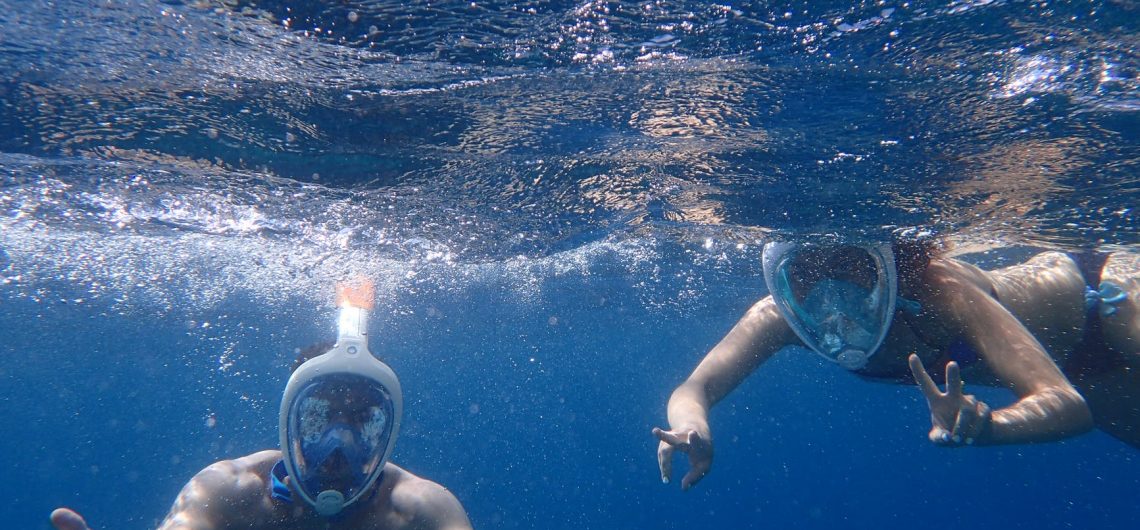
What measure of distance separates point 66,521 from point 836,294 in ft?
19.7

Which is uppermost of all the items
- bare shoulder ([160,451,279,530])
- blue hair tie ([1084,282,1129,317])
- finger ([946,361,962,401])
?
blue hair tie ([1084,282,1129,317])

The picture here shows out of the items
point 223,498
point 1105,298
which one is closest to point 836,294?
point 1105,298

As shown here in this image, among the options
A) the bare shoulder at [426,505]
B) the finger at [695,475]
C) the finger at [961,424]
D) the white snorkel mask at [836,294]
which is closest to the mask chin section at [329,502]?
the bare shoulder at [426,505]

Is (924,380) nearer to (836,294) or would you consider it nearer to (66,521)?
(836,294)

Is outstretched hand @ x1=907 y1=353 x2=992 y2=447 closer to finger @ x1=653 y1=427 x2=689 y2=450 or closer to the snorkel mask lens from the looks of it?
finger @ x1=653 y1=427 x2=689 y2=450

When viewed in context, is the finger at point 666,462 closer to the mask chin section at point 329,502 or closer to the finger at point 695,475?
the finger at point 695,475

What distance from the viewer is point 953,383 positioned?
10.5ft

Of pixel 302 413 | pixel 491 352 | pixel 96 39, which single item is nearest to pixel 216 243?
pixel 96 39

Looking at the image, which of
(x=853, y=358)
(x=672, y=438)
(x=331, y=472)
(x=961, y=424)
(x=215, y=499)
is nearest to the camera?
(x=961, y=424)

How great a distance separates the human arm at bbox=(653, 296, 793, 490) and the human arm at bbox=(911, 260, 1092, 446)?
153 cm

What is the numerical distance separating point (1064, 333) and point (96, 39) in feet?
32.4

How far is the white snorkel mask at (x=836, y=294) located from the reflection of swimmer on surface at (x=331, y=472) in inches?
144

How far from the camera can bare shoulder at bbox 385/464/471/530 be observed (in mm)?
5043

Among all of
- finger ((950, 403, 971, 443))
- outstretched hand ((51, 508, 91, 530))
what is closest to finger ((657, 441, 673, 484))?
finger ((950, 403, 971, 443))
